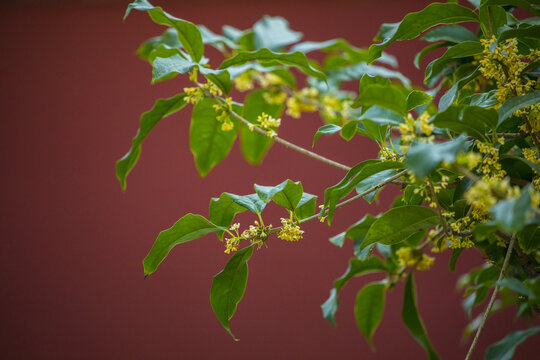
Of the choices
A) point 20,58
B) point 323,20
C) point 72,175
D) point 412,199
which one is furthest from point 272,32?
point 20,58

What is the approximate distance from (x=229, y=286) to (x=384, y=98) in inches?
13.4

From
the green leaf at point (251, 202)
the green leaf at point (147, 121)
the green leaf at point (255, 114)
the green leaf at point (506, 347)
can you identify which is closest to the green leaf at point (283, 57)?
the green leaf at point (147, 121)

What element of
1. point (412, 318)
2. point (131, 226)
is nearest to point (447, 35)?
point (412, 318)

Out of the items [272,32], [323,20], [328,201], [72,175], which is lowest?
[328,201]

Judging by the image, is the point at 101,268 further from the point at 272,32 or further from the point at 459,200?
the point at 459,200

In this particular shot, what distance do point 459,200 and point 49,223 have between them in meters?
1.72

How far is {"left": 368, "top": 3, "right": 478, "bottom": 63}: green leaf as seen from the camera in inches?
25.0

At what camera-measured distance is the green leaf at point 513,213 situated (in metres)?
0.37

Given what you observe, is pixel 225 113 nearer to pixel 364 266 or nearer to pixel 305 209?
pixel 305 209

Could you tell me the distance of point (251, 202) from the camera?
64cm

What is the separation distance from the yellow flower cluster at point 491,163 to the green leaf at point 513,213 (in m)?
0.13

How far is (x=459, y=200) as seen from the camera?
60 centimetres

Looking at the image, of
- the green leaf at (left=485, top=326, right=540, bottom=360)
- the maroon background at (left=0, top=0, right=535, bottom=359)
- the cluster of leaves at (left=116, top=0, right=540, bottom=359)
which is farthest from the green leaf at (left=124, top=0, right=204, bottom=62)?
the maroon background at (left=0, top=0, right=535, bottom=359)

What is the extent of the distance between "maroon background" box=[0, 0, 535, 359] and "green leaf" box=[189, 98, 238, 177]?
804mm
